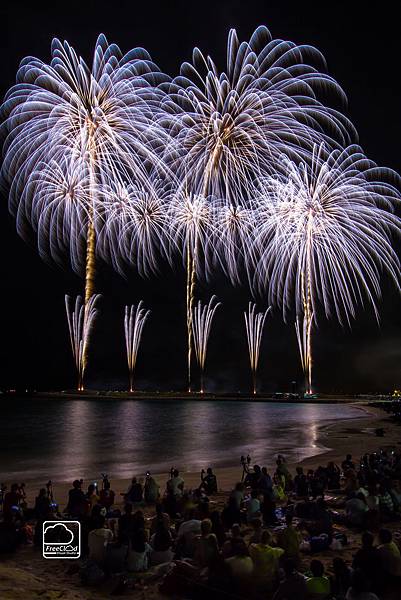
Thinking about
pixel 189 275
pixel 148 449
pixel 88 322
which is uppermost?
pixel 189 275

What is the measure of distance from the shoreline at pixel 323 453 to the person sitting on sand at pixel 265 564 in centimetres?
929

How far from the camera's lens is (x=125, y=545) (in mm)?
11117

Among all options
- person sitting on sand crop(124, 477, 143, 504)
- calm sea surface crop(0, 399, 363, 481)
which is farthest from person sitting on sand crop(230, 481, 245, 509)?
calm sea surface crop(0, 399, 363, 481)

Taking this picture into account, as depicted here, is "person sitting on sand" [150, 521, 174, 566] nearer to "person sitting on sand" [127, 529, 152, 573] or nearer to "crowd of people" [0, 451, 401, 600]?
"crowd of people" [0, 451, 401, 600]

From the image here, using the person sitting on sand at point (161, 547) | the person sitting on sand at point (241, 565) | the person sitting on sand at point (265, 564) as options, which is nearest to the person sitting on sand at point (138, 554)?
the person sitting on sand at point (161, 547)

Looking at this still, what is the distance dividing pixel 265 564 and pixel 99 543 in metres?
3.46

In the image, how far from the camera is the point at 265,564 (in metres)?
9.57

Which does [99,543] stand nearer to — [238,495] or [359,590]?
[238,495]

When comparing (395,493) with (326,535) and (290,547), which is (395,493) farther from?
(290,547)

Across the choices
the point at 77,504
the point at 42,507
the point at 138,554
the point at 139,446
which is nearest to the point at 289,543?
the point at 138,554

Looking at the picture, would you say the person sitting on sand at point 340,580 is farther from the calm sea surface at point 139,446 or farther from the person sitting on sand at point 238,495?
the calm sea surface at point 139,446

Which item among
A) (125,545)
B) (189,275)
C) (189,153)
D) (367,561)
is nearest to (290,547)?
(367,561)

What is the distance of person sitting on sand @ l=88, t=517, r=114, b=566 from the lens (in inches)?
430

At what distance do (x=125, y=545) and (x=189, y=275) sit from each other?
251 feet
